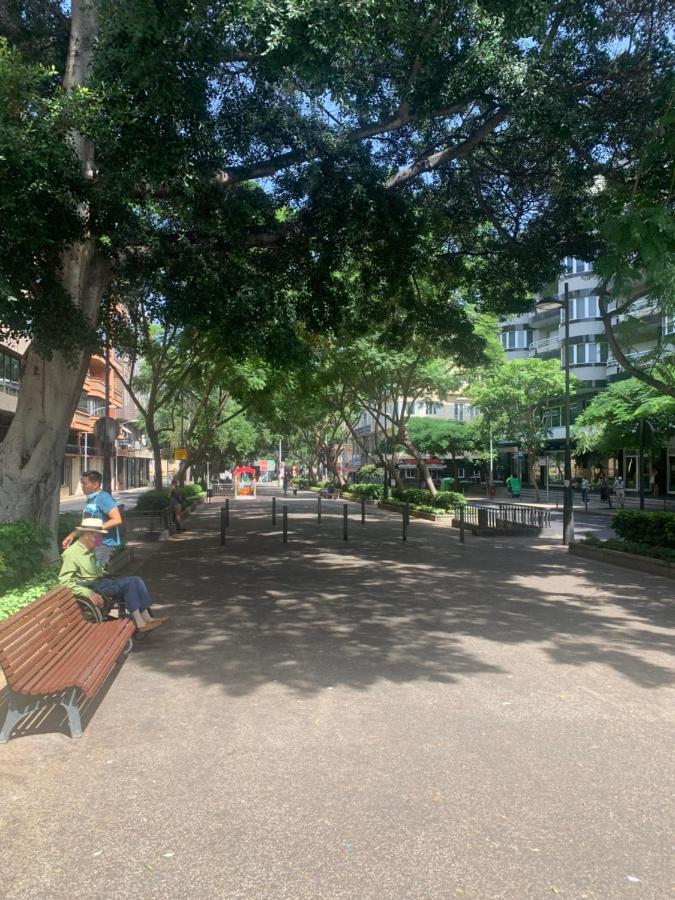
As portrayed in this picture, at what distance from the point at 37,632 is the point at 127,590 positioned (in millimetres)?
2034

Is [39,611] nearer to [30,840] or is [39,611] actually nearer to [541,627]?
[30,840]

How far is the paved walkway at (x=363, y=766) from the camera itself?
3047 millimetres

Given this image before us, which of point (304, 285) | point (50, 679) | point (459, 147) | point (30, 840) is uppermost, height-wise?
point (459, 147)

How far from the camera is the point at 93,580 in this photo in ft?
22.5

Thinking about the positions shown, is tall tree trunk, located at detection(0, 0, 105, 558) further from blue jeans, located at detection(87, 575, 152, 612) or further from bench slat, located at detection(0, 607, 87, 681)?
bench slat, located at detection(0, 607, 87, 681)

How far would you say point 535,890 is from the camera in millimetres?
2912

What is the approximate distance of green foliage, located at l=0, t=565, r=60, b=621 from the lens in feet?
20.1

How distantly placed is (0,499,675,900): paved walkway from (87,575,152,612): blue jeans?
1.29 ft

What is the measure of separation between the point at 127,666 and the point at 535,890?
427 cm

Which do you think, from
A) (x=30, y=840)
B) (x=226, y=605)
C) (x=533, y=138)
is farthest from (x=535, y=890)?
(x=533, y=138)

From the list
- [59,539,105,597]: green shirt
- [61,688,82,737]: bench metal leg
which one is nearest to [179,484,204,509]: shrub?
[59,539,105,597]: green shirt

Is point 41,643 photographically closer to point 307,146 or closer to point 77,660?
point 77,660

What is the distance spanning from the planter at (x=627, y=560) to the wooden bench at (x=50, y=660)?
9.36 m

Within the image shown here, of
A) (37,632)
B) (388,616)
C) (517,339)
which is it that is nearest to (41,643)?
(37,632)
